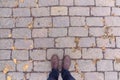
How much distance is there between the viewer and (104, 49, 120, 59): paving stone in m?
5.74

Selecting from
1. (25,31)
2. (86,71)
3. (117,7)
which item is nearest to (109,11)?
(117,7)

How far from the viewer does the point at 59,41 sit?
579 cm

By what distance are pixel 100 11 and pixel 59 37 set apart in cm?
82

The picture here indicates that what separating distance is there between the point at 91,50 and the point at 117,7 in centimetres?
86

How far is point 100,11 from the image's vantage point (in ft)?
19.1

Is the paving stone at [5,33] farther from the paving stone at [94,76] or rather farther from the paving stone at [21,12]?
the paving stone at [94,76]

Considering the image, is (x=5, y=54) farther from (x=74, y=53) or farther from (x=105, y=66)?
(x=105, y=66)

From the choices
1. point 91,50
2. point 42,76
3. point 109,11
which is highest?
point 109,11

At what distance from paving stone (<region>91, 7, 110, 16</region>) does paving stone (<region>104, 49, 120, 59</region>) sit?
623 millimetres

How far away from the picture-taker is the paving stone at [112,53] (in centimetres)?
574

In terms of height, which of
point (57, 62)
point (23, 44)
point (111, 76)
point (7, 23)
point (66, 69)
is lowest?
point (111, 76)

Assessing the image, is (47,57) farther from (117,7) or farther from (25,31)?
(117,7)

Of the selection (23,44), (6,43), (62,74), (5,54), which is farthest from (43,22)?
(62,74)

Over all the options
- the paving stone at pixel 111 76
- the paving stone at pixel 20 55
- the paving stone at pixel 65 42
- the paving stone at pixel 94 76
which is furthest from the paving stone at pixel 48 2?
the paving stone at pixel 111 76
